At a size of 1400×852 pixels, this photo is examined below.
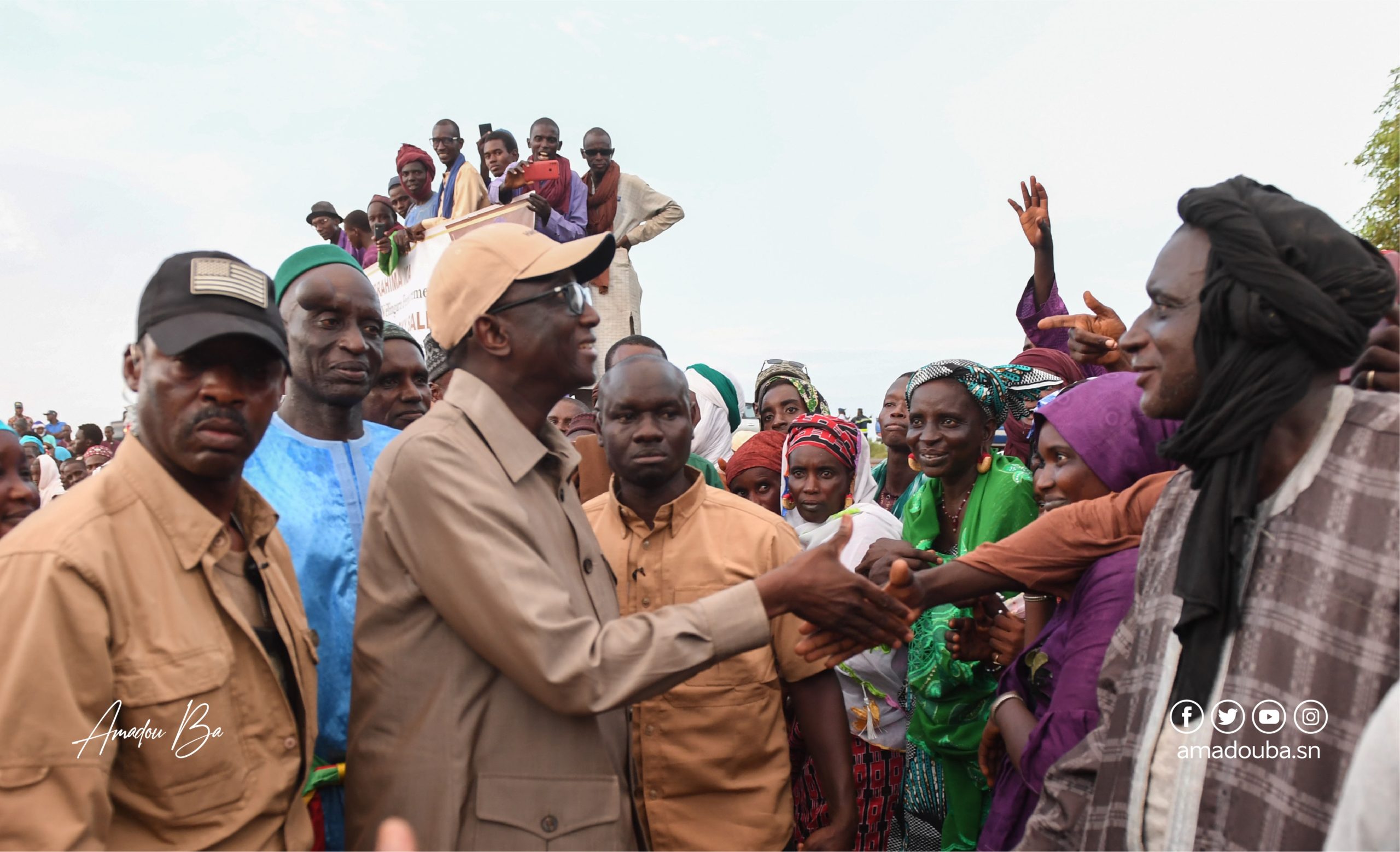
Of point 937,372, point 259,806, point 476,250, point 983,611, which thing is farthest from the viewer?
point 937,372

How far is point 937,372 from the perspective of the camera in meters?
4.37

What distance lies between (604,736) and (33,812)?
3.90 ft

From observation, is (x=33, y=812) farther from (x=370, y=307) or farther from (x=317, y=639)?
(x=370, y=307)

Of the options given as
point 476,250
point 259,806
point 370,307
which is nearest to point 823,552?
point 476,250

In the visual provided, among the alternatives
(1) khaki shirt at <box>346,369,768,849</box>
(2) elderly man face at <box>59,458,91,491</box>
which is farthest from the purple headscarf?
(2) elderly man face at <box>59,458,91,491</box>

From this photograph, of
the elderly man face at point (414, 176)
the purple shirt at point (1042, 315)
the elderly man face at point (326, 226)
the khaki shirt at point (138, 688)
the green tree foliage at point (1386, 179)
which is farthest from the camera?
the green tree foliage at point (1386, 179)

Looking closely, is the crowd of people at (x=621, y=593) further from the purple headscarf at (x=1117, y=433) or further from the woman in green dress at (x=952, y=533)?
the woman in green dress at (x=952, y=533)

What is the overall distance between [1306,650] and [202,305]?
97.6 inches

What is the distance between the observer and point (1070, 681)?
105 inches

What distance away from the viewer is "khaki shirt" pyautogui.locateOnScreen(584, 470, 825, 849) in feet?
9.29

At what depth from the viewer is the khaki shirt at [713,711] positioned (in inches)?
111

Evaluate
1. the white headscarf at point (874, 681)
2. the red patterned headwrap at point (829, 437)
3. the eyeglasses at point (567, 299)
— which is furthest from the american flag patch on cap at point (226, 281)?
the red patterned headwrap at point (829, 437)

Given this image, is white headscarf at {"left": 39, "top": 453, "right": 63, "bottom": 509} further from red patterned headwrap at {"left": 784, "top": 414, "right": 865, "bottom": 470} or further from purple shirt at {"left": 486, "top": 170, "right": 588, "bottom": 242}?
red patterned headwrap at {"left": 784, "top": 414, "right": 865, "bottom": 470}

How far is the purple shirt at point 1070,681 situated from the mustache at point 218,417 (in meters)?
2.20
